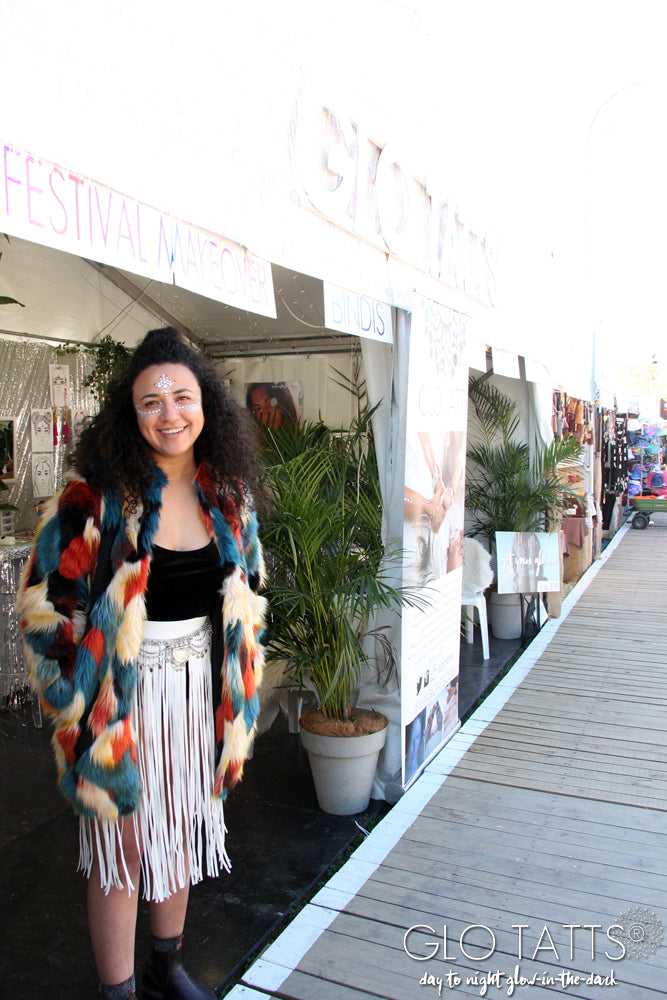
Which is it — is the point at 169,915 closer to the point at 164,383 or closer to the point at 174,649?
the point at 174,649

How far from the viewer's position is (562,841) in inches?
118

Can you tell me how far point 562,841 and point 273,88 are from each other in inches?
114

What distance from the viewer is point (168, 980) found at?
1995mm

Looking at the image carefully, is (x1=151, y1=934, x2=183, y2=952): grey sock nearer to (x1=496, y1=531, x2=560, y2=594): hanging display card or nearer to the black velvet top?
the black velvet top

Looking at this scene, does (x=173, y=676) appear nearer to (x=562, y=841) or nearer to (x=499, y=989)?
(x=499, y=989)

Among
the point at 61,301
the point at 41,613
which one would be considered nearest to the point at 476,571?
the point at 61,301

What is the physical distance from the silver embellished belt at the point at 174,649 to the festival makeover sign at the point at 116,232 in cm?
89

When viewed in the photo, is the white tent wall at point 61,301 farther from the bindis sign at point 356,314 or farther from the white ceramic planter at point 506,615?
the white ceramic planter at point 506,615

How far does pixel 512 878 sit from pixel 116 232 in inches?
95.9

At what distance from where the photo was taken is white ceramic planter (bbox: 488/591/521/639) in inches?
249

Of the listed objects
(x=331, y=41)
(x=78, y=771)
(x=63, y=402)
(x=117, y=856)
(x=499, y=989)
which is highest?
(x=331, y=41)

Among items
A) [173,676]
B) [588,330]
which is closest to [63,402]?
[173,676]

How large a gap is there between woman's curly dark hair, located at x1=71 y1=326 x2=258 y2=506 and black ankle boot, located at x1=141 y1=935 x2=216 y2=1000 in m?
1.18

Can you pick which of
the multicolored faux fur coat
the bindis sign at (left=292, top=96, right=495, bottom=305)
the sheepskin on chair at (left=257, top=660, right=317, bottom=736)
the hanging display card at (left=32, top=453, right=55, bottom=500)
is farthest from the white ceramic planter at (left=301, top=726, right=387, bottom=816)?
the hanging display card at (left=32, top=453, right=55, bottom=500)
